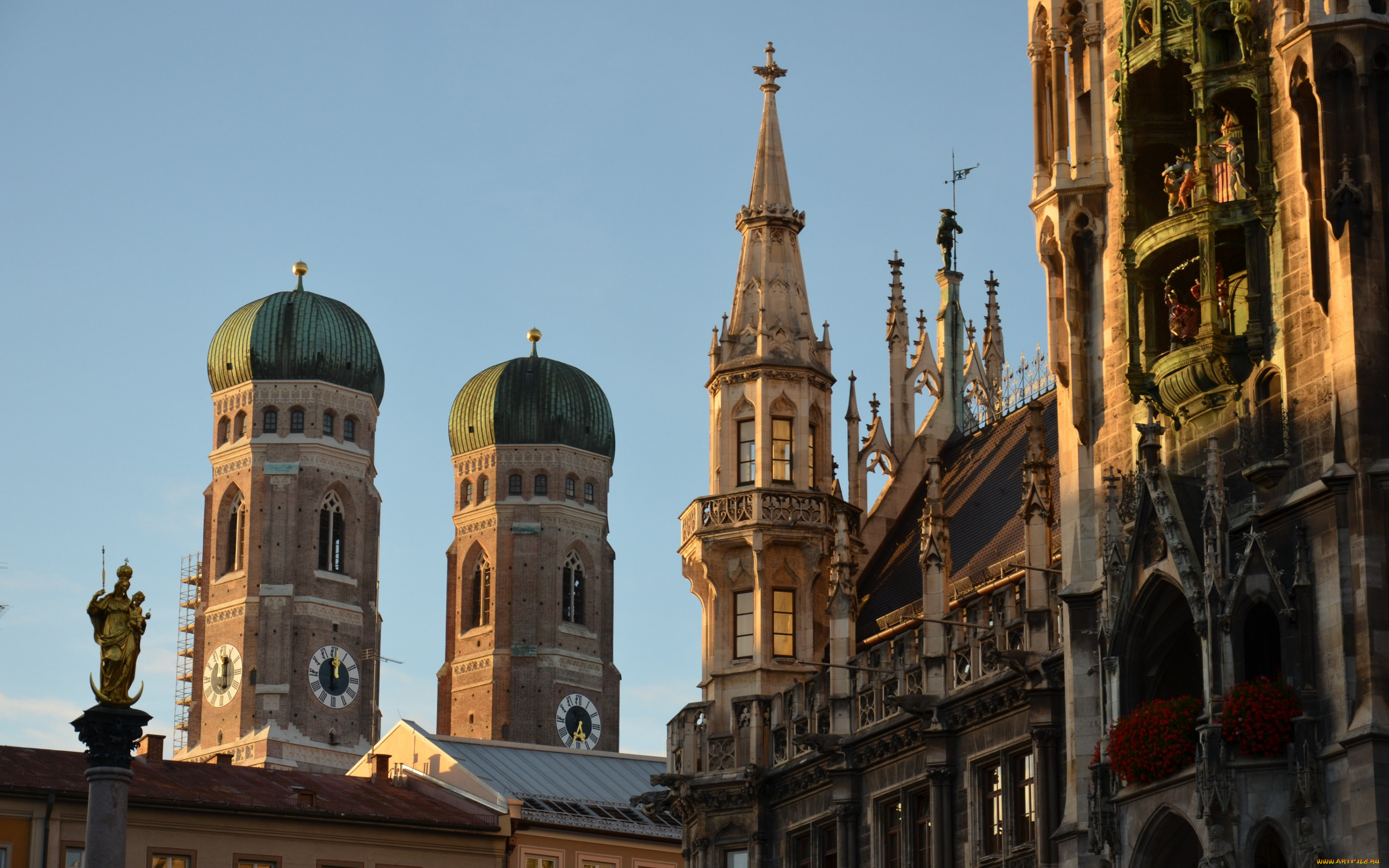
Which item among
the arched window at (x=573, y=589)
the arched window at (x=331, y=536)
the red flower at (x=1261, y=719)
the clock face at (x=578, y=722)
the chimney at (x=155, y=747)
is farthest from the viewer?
the arched window at (x=573, y=589)

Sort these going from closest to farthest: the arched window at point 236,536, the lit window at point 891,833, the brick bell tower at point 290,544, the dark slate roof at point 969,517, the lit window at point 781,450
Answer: the lit window at point 891,833
the dark slate roof at point 969,517
the lit window at point 781,450
the brick bell tower at point 290,544
the arched window at point 236,536

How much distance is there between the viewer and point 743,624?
5591 cm

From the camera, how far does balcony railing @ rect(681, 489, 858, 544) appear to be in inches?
2191

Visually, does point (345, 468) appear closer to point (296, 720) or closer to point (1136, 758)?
point (296, 720)

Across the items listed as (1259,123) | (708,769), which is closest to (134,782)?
Answer: (708,769)

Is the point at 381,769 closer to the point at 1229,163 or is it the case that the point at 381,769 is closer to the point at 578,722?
the point at 1229,163

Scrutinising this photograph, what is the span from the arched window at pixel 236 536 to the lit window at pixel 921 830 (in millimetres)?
123538

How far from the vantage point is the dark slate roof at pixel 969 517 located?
5269 centimetres

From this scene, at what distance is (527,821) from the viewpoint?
8050 centimetres

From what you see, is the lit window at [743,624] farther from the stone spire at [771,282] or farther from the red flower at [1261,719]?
the red flower at [1261,719]

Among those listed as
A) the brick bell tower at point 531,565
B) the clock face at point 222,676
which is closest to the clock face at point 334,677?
the clock face at point 222,676

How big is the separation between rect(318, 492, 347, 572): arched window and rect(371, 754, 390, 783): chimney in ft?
257

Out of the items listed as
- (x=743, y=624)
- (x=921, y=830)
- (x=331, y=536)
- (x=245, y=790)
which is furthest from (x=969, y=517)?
(x=331, y=536)

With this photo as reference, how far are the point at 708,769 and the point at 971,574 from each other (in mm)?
7858
